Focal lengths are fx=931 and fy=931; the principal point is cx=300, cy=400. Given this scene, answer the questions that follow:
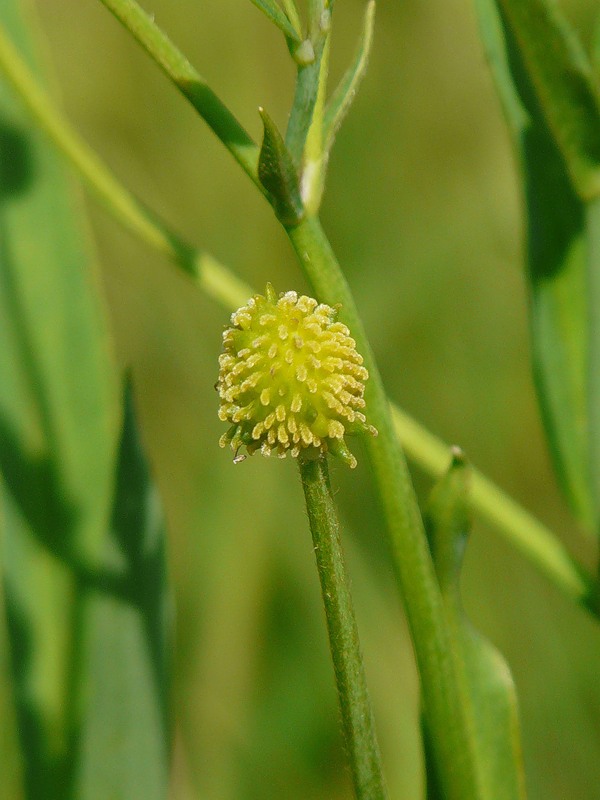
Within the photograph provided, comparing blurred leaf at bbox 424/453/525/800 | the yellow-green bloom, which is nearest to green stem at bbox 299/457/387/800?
the yellow-green bloom

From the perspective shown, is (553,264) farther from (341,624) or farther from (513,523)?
(341,624)

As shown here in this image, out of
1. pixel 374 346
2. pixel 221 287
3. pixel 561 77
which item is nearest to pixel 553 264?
pixel 561 77

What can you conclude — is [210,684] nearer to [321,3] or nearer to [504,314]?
[504,314]

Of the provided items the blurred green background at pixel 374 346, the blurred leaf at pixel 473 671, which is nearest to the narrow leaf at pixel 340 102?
the blurred leaf at pixel 473 671

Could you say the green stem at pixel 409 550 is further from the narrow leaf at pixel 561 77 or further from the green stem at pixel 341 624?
the narrow leaf at pixel 561 77

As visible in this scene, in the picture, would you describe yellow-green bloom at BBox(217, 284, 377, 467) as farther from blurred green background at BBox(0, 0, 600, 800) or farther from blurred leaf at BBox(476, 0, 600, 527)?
blurred green background at BBox(0, 0, 600, 800)

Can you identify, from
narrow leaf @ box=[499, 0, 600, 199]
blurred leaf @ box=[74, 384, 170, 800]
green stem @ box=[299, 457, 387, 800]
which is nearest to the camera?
green stem @ box=[299, 457, 387, 800]

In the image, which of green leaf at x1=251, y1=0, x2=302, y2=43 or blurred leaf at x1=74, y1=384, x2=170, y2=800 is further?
blurred leaf at x1=74, y1=384, x2=170, y2=800

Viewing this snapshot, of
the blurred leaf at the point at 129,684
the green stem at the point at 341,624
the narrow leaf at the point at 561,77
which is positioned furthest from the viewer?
the blurred leaf at the point at 129,684
